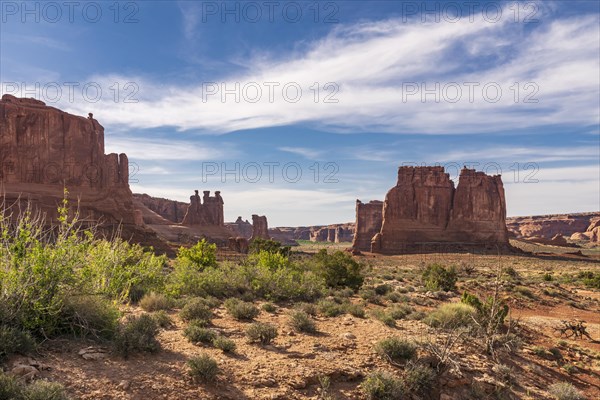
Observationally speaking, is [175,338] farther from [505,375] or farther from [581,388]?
[581,388]

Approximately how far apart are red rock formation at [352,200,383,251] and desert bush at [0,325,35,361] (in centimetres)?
9631

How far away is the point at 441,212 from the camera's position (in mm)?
83438

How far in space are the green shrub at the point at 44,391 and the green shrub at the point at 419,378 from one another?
622 cm

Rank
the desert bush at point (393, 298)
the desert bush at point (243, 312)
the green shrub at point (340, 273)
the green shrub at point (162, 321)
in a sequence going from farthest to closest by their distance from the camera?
the green shrub at point (340, 273), the desert bush at point (393, 298), the desert bush at point (243, 312), the green shrub at point (162, 321)

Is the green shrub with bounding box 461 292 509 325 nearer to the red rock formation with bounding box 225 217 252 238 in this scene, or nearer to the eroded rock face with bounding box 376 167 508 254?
the eroded rock face with bounding box 376 167 508 254

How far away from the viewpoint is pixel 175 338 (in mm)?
8805

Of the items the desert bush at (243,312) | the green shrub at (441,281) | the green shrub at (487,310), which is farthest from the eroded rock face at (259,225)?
the desert bush at (243,312)

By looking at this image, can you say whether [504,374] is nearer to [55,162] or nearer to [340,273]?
[340,273]

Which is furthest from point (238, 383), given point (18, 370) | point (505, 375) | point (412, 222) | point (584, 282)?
point (412, 222)

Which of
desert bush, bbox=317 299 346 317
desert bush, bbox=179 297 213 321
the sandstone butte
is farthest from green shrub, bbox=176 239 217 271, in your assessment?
the sandstone butte

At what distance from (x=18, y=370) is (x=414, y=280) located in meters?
29.0

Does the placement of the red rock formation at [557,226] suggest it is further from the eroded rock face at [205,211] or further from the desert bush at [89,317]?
the desert bush at [89,317]

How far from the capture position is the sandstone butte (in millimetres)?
78875

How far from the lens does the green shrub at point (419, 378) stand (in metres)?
7.97
